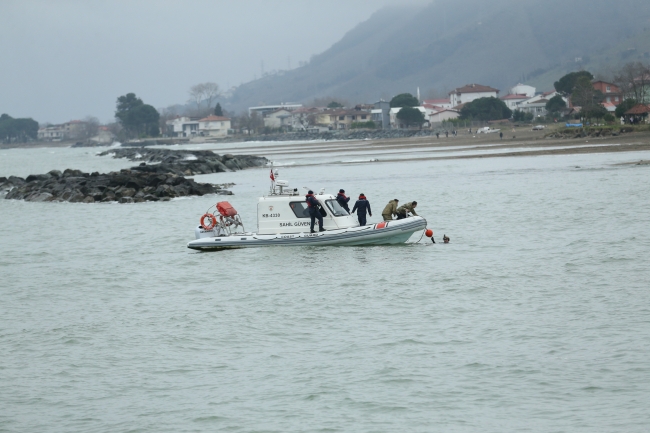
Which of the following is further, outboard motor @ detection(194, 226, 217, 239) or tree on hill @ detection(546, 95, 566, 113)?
tree on hill @ detection(546, 95, 566, 113)

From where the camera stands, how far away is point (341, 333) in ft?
50.6

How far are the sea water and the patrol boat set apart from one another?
0.39 m

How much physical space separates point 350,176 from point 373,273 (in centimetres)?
3414

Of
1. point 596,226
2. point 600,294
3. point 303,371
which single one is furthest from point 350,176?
point 303,371

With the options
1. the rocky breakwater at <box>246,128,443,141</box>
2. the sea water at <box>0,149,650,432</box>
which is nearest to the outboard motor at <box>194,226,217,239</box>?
the sea water at <box>0,149,650,432</box>

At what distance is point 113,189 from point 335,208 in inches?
1113

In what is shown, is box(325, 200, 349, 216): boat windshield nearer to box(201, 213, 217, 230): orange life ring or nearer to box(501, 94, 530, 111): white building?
box(201, 213, 217, 230): orange life ring

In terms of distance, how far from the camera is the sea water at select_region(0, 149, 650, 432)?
11.6m

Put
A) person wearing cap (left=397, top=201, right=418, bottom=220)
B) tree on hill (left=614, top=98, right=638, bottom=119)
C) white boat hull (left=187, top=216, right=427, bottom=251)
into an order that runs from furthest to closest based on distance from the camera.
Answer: tree on hill (left=614, top=98, right=638, bottom=119), person wearing cap (left=397, top=201, right=418, bottom=220), white boat hull (left=187, top=216, right=427, bottom=251)

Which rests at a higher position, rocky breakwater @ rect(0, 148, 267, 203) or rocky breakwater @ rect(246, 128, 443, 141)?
rocky breakwater @ rect(246, 128, 443, 141)

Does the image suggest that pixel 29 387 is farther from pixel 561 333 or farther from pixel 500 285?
pixel 500 285

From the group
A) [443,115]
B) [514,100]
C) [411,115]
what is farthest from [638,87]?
[514,100]

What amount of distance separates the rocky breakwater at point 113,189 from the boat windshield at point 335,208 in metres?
23.3

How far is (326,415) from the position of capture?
1149cm
